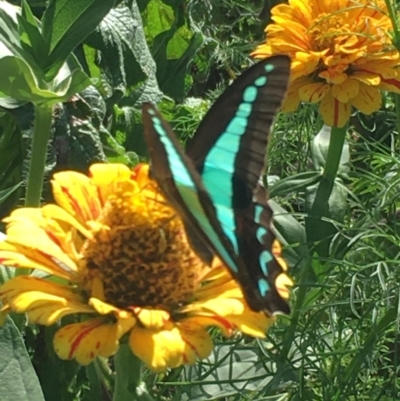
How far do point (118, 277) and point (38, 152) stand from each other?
0.53 ft

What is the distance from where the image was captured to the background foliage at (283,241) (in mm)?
956

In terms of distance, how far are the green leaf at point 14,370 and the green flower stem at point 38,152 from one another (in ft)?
0.55

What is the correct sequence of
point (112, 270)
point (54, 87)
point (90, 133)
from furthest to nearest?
point (90, 133) → point (54, 87) → point (112, 270)

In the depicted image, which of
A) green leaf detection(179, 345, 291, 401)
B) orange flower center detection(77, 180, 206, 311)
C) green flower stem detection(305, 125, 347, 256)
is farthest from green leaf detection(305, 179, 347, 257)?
orange flower center detection(77, 180, 206, 311)

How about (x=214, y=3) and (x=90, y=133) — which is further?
(x=214, y=3)

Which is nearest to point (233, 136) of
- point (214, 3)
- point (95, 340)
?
point (95, 340)

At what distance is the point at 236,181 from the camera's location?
0.77 m

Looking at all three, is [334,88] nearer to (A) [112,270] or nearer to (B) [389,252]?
(B) [389,252]

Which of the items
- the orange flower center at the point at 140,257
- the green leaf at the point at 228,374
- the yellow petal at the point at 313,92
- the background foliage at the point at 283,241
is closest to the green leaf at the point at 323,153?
the background foliage at the point at 283,241

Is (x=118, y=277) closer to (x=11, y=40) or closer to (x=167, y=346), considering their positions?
(x=167, y=346)

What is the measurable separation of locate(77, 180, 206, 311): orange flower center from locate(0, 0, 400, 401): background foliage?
0.10 metres

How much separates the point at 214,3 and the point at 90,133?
95 cm

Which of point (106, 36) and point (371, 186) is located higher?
point (106, 36)

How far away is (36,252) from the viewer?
2.36 ft
